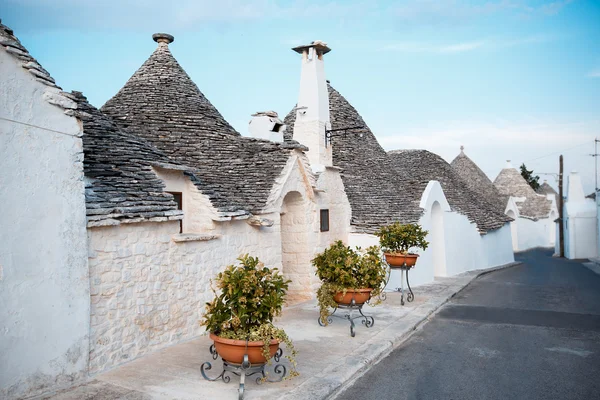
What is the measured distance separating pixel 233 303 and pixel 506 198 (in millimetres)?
40823

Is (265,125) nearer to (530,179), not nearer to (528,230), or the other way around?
(528,230)

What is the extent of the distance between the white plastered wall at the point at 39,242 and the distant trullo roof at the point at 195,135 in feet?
14.6

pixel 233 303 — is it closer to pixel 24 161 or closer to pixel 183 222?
pixel 24 161

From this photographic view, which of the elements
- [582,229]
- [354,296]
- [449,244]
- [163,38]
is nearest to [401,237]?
[354,296]

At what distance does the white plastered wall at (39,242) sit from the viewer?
5.38 meters

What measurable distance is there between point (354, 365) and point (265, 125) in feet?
26.8

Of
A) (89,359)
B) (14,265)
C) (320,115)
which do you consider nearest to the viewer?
(14,265)

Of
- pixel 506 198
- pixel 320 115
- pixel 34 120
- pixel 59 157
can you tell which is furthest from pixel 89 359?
pixel 506 198

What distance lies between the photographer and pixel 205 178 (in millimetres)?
11133

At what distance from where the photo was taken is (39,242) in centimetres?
570

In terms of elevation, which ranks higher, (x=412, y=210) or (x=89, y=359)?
(x=412, y=210)

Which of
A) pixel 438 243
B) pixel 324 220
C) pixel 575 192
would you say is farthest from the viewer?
pixel 575 192

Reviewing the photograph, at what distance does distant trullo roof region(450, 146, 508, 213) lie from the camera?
3783 cm

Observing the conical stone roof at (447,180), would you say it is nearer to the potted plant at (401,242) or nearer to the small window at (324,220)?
the small window at (324,220)
